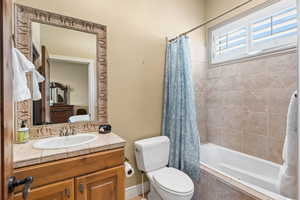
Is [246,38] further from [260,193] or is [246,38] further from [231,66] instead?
[260,193]

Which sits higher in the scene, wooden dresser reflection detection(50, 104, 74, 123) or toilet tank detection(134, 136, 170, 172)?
wooden dresser reflection detection(50, 104, 74, 123)

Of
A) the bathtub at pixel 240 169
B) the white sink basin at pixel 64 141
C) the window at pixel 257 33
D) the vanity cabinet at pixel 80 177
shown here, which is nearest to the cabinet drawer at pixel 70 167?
the vanity cabinet at pixel 80 177

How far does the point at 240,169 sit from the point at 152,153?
4.23 feet

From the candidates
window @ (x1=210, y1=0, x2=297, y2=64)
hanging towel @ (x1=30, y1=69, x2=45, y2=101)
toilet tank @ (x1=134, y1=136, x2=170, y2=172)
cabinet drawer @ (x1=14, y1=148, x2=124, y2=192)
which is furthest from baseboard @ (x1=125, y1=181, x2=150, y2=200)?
window @ (x1=210, y1=0, x2=297, y2=64)

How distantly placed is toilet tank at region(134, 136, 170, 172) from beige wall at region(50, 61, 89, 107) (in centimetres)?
78

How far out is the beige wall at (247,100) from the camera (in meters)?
1.85

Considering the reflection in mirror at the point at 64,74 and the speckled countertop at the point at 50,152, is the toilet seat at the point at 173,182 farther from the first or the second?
the reflection in mirror at the point at 64,74

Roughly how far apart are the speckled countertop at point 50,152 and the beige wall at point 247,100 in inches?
67.5

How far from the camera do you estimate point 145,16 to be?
2092 millimetres

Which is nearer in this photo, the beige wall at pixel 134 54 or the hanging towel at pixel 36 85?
the hanging towel at pixel 36 85

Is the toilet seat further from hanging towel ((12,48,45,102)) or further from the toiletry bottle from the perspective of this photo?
hanging towel ((12,48,45,102))

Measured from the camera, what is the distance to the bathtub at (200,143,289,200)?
158 cm

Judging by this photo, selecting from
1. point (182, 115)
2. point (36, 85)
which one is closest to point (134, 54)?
point (182, 115)

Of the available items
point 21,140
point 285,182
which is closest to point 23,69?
point 21,140
